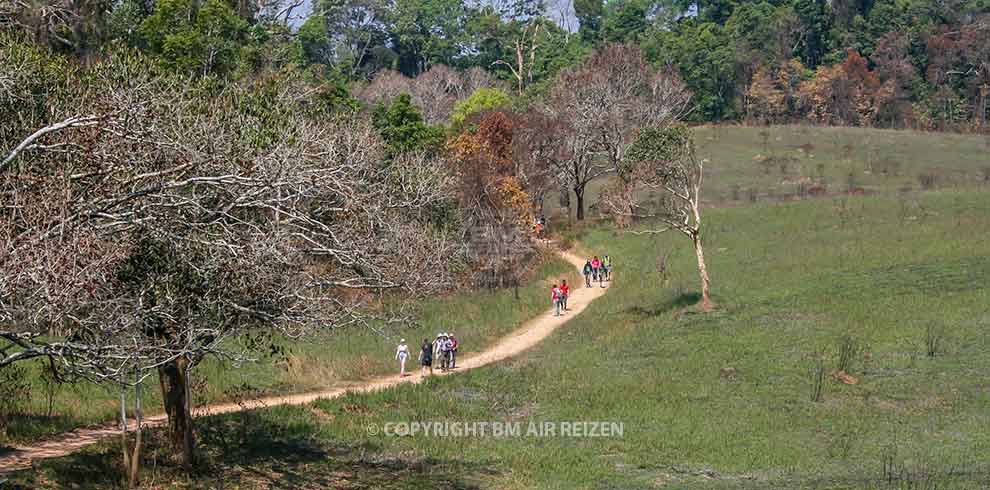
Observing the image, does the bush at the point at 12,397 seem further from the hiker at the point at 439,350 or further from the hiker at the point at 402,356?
the hiker at the point at 439,350

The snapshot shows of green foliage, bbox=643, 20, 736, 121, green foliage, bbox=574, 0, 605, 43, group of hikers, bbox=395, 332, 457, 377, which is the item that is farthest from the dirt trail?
green foliage, bbox=574, 0, 605, 43

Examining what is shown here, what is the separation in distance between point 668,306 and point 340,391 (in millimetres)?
16647

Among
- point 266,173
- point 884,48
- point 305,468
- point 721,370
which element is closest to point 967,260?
point 721,370

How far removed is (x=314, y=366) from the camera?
105 feet

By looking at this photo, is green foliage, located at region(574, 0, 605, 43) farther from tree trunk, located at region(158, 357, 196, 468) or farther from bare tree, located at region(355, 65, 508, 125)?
tree trunk, located at region(158, 357, 196, 468)

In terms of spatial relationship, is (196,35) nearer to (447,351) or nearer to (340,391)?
(447,351)

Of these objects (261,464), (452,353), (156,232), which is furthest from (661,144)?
(156,232)

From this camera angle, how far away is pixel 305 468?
20.5m

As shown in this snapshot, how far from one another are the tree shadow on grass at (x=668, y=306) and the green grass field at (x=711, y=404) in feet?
0.45

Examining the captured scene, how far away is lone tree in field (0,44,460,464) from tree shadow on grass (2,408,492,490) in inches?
32.9

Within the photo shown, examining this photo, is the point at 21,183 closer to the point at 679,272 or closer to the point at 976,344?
the point at 976,344

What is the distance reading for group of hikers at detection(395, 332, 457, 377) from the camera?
33.0m

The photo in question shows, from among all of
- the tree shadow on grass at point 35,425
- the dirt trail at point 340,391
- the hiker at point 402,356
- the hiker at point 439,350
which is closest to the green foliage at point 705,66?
the dirt trail at point 340,391

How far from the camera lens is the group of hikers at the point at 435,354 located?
33.0 metres
